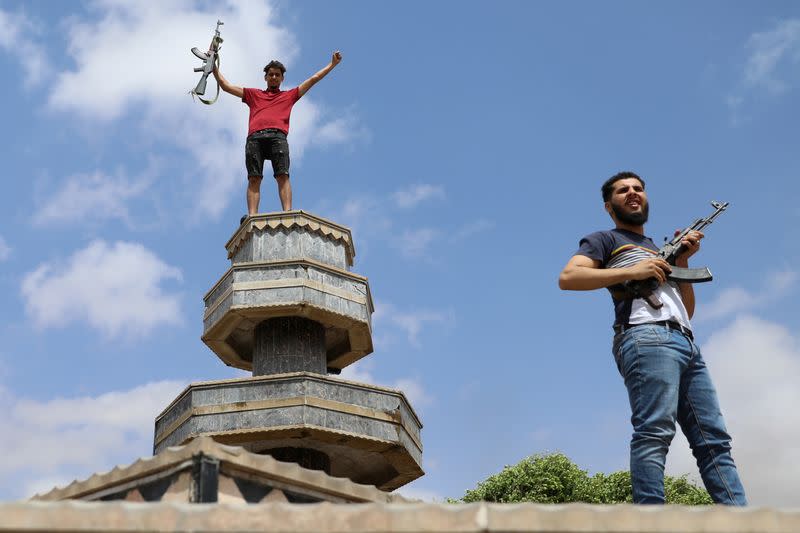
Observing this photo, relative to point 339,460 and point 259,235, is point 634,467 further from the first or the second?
point 259,235

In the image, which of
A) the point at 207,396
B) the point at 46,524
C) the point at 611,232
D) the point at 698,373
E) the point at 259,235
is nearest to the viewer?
the point at 46,524

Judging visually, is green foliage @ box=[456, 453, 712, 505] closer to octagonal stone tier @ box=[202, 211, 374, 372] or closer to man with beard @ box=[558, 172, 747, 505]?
octagonal stone tier @ box=[202, 211, 374, 372]

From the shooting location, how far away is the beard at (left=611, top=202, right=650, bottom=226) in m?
7.75

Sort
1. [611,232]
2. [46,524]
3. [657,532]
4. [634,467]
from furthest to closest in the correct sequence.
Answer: [611,232], [634,467], [657,532], [46,524]

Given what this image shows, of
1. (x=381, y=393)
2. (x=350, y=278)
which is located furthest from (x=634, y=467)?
(x=350, y=278)

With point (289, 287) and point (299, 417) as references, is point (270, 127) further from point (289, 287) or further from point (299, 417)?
point (299, 417)

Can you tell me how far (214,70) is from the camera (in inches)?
711

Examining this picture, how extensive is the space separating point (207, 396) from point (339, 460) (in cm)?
244

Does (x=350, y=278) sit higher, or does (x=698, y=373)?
(x=350, y=278)

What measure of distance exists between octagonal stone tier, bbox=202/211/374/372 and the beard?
893 cm

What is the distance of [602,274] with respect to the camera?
7.02 meters

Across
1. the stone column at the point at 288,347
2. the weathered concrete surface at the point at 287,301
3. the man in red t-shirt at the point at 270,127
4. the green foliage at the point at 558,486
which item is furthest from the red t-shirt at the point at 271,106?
the green foliage at the point at 558,486

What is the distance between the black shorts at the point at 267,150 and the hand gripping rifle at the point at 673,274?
1094 centimetres

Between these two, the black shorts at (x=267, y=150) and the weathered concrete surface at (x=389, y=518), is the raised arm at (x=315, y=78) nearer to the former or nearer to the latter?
the black shorts at (x=267, y=150)
